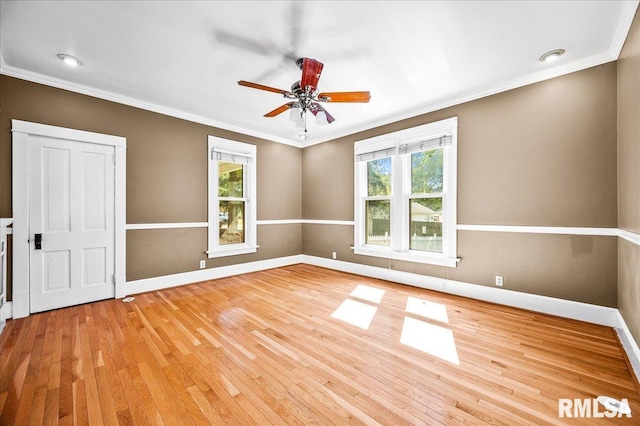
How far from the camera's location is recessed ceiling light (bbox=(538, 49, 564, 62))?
262 centimetres

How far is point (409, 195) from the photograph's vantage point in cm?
426

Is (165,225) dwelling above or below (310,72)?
below

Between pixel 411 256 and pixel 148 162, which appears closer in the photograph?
pixel 148 162

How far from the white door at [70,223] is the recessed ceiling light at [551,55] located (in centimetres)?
524

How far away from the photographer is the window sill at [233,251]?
15.0 ft

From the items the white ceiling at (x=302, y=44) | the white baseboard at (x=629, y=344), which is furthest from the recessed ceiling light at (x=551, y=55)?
the white baseboard at (x=629, y=344)

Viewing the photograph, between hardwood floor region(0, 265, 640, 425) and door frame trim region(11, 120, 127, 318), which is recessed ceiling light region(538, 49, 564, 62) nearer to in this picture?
hardwood floor region(0, 265, 640, 425)

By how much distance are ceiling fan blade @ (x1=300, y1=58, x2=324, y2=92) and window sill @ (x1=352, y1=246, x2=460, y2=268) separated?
9.51ft

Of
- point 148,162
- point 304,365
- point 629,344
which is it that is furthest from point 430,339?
point 148,162

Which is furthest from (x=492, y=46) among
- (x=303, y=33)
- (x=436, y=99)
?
(x=303, y=33)

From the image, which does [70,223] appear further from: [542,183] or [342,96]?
[542,183]

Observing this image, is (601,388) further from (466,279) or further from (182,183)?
(182,183)

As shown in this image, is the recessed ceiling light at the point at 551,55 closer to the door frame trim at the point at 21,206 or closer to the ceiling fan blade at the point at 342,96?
the ceiling fan blade at the point at 342,96

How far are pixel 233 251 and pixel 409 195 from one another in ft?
10.6
